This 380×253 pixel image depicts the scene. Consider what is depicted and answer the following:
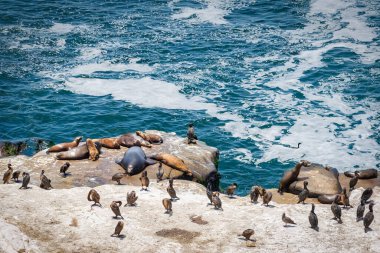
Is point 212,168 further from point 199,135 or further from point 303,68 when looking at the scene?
point 303,68

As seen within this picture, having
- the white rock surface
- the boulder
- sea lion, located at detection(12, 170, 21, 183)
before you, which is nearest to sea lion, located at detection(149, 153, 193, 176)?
the white rock surface

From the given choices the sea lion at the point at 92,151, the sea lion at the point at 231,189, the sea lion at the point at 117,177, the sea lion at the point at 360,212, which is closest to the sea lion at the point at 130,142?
the sea lion at the point at 92,151

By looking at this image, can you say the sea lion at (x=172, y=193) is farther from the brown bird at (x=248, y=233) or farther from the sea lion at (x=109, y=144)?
the sea lion at (x=109, y=144)

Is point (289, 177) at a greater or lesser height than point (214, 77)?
greater

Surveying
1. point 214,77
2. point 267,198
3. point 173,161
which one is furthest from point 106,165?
point 214,77

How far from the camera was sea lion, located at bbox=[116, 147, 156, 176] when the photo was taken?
64.1 feet

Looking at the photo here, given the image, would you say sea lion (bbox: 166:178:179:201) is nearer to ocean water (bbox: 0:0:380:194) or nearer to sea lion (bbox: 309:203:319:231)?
sea lion (bbox: 309:203:319:231)

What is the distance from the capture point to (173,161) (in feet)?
67.1

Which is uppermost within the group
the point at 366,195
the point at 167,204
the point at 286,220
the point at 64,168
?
the point at 167,204

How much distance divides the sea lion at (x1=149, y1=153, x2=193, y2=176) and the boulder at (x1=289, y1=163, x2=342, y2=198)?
4467 millimetres

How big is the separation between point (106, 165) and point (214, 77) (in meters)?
18.4

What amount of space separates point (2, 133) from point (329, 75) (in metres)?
24.2

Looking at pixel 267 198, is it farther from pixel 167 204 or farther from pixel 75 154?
pixel 75 154

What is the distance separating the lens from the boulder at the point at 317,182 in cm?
1888
